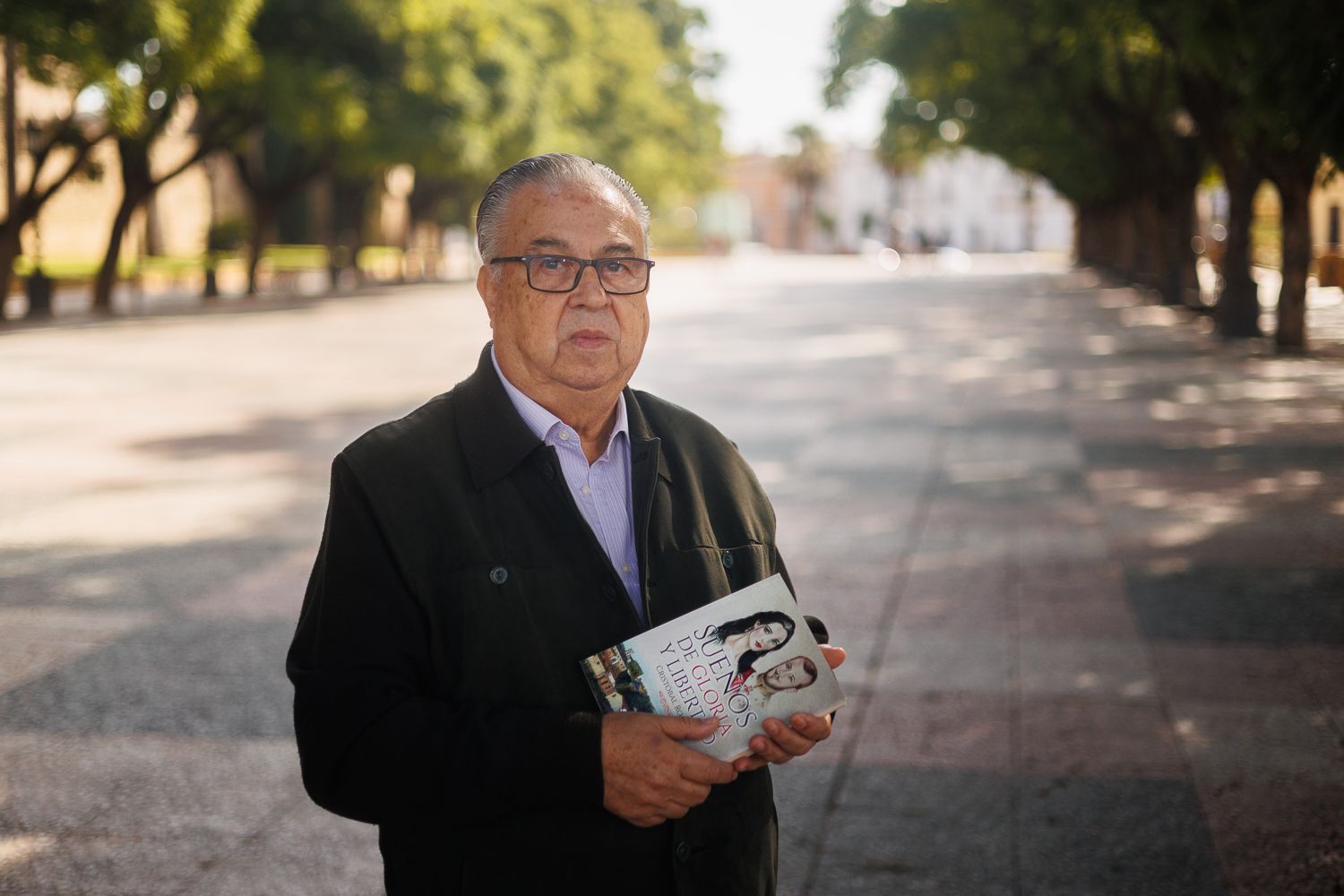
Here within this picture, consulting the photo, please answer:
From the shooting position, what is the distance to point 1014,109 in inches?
1147

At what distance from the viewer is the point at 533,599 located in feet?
7.16

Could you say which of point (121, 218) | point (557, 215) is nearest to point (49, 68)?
point (121, 218)

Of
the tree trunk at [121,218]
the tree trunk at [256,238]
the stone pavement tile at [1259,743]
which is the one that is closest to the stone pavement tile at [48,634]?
the stone pavement tile at [1259,743]

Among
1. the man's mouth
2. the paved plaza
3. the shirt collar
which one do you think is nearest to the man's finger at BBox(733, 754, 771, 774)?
the paved plaza

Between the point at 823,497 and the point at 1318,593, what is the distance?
3365mm

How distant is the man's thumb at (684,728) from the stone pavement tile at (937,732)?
253 cm

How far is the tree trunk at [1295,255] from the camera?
17.4 m

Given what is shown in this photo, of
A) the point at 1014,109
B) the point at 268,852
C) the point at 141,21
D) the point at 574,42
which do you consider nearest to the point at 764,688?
the point at 268,852

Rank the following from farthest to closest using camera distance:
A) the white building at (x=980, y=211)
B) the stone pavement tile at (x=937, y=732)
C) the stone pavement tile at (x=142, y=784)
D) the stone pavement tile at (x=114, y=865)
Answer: the white building at (x=980, y=211)
the stone pavement tile at (x=937, y=732)
the stone pavement tile at (x=142, y=784)
the stone pavement tile at (x=114, y=865)

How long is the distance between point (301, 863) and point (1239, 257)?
19149 millimetres

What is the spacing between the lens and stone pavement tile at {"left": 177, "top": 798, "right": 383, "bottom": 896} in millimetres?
3699

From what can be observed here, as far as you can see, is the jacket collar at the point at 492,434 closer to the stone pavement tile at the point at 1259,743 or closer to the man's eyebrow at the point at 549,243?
the man's eyebrow at the point at 549,243

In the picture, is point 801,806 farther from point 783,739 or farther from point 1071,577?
point 1071,577

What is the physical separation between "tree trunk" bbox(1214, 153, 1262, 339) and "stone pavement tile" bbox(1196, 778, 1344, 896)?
17.6m
